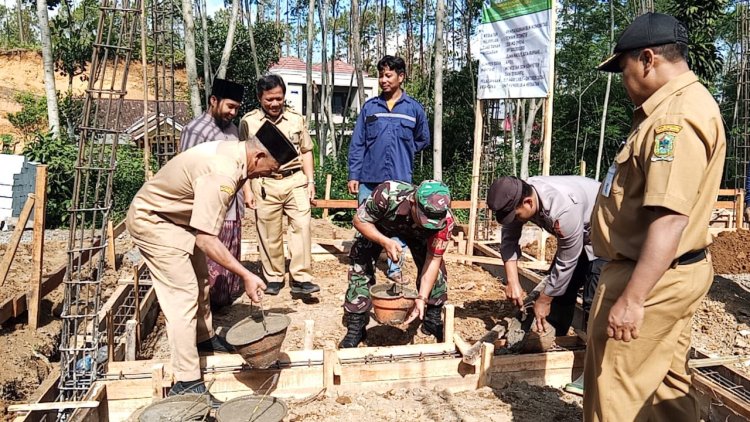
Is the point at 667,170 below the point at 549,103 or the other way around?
below

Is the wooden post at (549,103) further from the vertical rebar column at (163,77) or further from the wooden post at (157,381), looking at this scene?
the vertical rebar column at (163,77)

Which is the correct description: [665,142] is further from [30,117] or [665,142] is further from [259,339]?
[30,117]

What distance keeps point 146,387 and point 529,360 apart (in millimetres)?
2274

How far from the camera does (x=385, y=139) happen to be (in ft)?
18.4

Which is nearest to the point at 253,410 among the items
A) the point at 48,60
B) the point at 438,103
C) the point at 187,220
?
the point at 187,220

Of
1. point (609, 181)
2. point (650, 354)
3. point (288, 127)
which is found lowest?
A: point (650, 354)

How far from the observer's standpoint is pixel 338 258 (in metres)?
7.00

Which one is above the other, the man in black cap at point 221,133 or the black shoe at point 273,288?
the man in black cap at point 221,133

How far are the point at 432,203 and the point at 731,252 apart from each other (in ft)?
23.8

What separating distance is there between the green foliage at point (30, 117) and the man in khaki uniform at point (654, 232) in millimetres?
29293

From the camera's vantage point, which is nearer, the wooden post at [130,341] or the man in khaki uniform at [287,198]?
the wooden post at [130,341]

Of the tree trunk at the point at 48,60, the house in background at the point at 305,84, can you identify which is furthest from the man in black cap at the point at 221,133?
the house in background at the point at 305,84

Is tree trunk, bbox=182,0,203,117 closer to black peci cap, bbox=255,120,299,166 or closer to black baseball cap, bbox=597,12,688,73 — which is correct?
black peci cap, bbox=255,120,299,166

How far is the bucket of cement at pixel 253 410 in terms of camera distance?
8.66 ft
